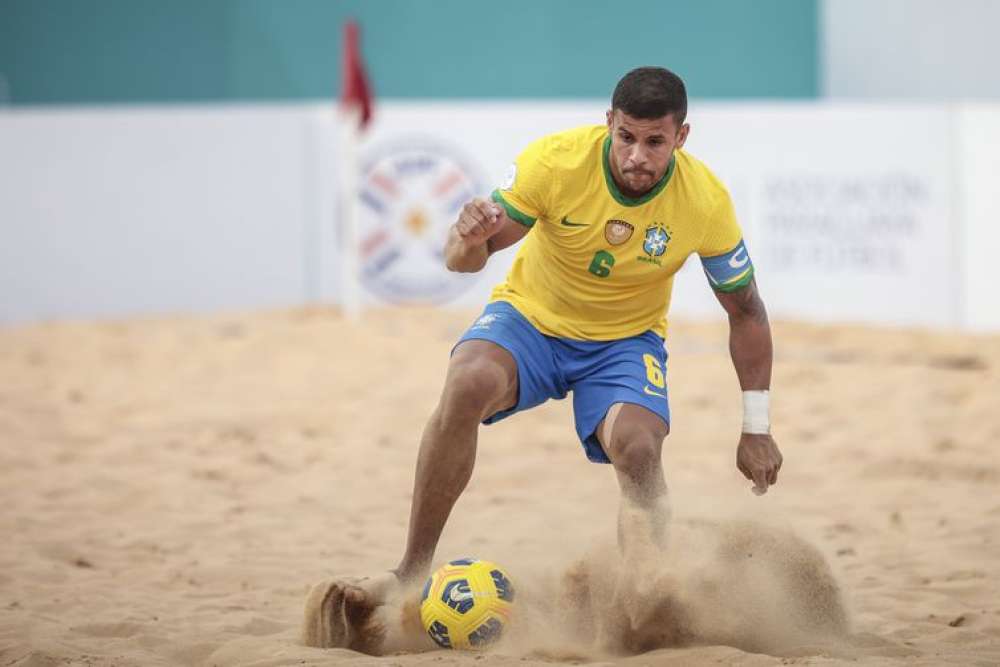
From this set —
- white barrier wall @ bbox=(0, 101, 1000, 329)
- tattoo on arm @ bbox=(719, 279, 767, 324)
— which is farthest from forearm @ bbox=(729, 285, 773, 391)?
white barrier wall @ bbox=(0, 101, 1000, 329)

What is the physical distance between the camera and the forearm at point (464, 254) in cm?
435

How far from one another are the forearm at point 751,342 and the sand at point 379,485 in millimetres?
466

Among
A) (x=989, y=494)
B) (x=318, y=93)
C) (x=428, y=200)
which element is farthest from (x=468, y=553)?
(x=318, y=93)

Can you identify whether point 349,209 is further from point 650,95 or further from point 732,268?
point 650,95

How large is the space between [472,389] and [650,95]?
104cm

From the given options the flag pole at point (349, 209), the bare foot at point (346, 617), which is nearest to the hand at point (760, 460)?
the bare foot at point (346, 617)

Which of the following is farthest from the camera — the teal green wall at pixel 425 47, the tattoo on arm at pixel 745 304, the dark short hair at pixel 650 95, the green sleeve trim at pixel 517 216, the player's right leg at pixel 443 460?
the teal green wall at pixel 425 47

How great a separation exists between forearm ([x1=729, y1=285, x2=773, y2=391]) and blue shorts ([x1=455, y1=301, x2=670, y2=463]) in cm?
26

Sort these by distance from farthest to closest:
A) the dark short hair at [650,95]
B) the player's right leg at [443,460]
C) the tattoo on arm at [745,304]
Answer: the tattoo on arm at [745,304], the player's right leg at [443,460], the dark short hair at [650,95]

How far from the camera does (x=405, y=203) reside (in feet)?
40.7

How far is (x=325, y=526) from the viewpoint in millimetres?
6625

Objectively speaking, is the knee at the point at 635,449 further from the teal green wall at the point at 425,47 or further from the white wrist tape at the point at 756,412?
the teal green wall at the point at 425,47

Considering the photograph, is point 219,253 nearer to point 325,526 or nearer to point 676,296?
point 676,296

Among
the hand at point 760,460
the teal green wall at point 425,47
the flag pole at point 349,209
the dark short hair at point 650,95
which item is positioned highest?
the teal green wall at point 425,47
